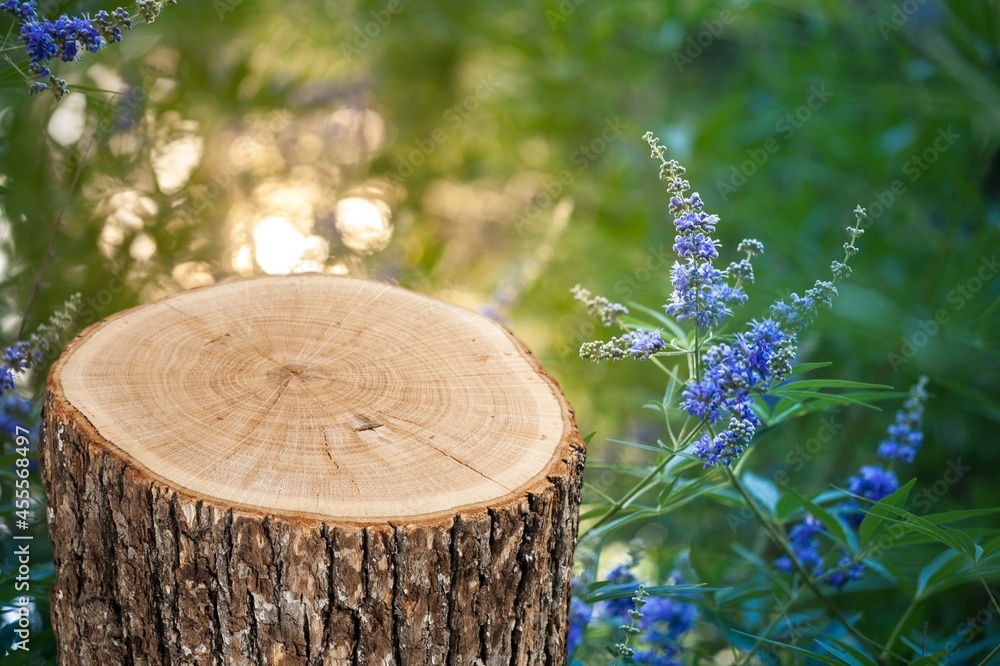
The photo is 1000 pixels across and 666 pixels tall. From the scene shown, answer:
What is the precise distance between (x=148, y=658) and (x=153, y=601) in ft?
0.27

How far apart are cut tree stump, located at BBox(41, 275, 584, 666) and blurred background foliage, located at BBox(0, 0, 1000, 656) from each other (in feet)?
2.97

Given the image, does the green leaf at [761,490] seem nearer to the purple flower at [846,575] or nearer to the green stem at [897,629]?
the purple flower at [846,575]

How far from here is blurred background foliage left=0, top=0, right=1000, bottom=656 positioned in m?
2.25

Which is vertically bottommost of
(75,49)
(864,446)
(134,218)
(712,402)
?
(864,446)

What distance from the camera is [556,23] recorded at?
2.61 meters

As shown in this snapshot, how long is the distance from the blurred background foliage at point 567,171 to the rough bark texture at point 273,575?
1.00 meters

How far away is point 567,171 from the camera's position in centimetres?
334

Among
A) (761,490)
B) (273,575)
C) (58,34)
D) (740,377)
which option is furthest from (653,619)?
(58,34)

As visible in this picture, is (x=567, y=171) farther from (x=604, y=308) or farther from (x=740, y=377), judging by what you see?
(x=740, y=377)

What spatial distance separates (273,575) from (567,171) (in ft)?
8.41

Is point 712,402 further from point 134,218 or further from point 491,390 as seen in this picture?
point 134,218

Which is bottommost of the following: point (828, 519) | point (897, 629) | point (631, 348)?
point (897, 629)

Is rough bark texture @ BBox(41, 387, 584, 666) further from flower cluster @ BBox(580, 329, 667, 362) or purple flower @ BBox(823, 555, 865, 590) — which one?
purple flower @ BBox(823, 555, 865, 590)

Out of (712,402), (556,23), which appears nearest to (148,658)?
(712,402)
